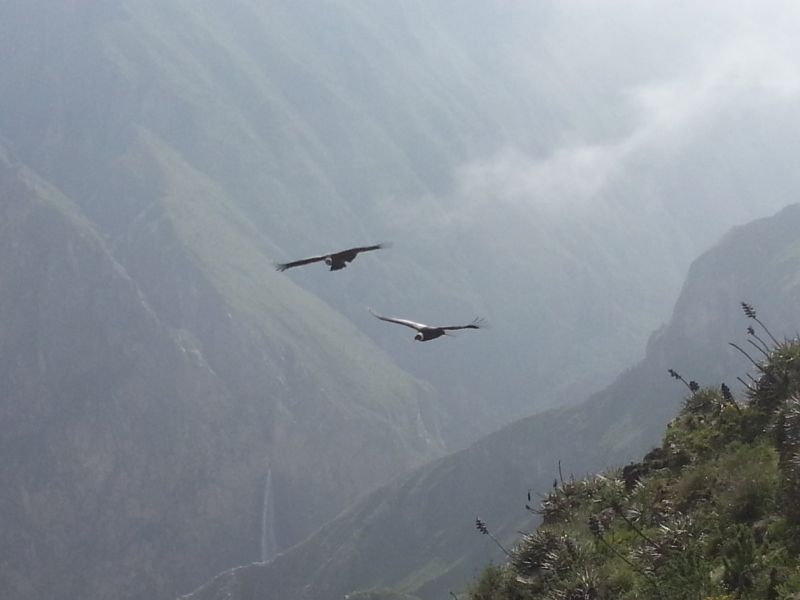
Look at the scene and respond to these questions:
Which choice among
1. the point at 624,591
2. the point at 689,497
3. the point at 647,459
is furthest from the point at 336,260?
the point at 647,459

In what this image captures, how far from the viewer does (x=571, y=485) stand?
2995 centimetres

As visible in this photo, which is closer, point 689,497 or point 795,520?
point 795,520

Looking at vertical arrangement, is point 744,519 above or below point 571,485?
below

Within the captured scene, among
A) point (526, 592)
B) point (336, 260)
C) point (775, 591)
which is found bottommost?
point (775, 591)

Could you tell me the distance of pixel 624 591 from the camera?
20609mm

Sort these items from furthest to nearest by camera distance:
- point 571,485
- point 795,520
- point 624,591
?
point 571,485
point 624,591
point 795,520

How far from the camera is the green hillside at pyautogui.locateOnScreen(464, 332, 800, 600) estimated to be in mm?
18797

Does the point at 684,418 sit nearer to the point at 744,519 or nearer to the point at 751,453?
the point at 751,453

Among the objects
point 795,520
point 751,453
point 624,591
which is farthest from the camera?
point 751,453

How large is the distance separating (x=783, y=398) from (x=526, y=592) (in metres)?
8.61

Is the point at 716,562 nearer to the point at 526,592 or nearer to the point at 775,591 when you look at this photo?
the point at 775,591

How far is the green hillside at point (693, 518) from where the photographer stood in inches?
740

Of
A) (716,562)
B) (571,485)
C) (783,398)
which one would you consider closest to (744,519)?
(716,562)

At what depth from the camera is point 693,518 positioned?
21984 millimetres
